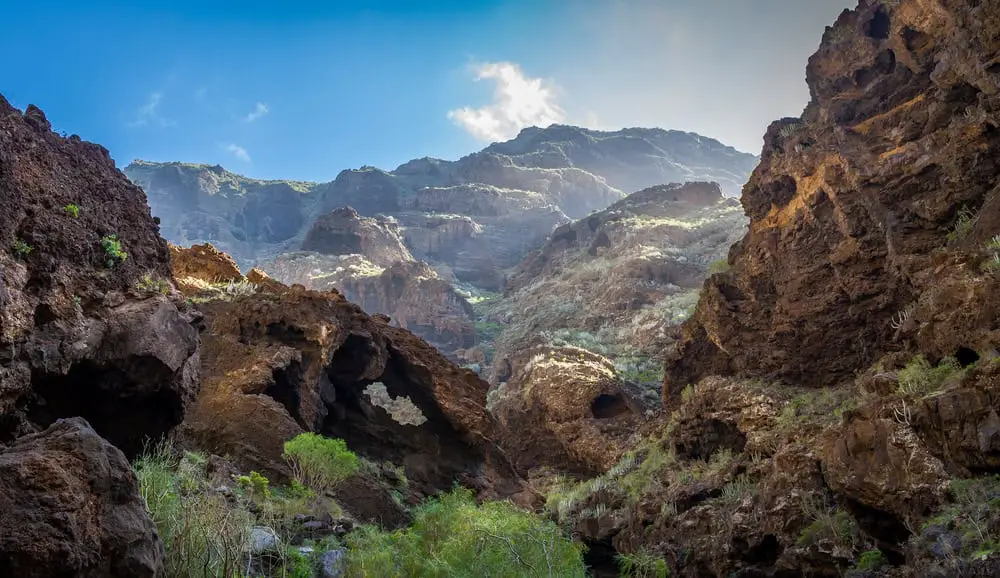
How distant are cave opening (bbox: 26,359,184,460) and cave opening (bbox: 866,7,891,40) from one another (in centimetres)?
2334

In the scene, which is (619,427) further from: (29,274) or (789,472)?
(29,274)

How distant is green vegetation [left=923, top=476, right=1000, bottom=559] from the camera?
20.9ft

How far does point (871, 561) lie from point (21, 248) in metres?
12.3

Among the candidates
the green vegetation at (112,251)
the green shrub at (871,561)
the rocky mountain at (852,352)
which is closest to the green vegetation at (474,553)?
the green shrub at (871,561)

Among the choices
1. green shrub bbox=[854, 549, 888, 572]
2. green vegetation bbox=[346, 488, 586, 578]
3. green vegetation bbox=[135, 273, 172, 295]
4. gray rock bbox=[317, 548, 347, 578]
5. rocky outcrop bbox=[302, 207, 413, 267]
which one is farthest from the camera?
rocky outcrop bbox=[302, 207, 413, 267]

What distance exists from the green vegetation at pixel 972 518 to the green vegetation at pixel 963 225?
688cm

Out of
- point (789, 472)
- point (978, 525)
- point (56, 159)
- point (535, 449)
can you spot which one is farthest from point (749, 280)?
point (56, 159)

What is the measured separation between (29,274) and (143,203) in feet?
12.2

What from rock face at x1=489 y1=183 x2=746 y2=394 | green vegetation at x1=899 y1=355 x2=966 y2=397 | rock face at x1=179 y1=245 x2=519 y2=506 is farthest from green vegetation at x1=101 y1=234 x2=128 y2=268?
rock face at x1=489 y1=183 x2=746 y2=394

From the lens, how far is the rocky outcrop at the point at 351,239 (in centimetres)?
6638

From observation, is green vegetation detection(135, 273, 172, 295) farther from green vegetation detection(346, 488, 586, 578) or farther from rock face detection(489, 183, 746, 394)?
rock face detection(489, 183, 746, 394)

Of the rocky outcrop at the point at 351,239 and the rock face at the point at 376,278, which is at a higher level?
the rocky outcrop at the point at 351,239

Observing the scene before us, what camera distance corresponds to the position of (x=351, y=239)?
6712 centimetres

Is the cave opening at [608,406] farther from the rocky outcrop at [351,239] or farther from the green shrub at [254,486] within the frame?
the rocky outcrop at [351,239]
